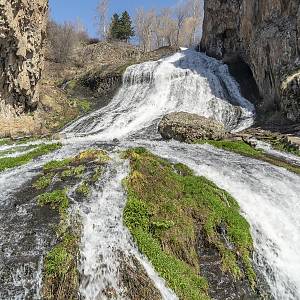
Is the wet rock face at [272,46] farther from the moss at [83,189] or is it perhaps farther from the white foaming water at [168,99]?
the moss at [83,189]

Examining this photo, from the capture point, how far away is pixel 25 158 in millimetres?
15180

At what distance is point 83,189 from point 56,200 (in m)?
0.87

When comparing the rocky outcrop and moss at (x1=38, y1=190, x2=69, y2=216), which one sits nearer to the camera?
moss at (x1=38, y1=190, x2=69, y2=216)

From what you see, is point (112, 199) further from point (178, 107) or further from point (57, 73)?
point (57, 73)

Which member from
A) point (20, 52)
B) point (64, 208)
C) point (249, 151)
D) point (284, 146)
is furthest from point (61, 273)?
point (20, 52)

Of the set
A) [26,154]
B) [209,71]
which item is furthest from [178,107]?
[26,154]

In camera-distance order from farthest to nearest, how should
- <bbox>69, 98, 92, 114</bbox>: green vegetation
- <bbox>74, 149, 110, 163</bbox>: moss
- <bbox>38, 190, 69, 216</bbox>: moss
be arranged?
1. <bbox>69, 98, 92, 114</bbox>: green vegetation
2. <bbox>74, 149, 110, 163</bbox>: moss
3. <bbox>38, 190, 69, 216</bbox>: moss

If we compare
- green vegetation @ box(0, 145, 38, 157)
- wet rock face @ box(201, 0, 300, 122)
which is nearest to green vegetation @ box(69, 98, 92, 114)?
wet rock face @ box(201, 0, 300, 122)

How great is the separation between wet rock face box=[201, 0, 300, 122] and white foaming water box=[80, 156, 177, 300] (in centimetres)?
1576

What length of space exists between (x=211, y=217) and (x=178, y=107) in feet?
66.8

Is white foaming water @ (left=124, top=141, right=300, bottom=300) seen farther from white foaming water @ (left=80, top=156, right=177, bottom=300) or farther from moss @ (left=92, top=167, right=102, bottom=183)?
moss @ (left=92, top=167, right=102, bottom=183)

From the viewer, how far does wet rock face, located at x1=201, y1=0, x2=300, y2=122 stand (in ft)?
79.6

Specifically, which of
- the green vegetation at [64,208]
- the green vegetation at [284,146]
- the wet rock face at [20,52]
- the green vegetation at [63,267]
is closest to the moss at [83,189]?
the green vegetation at [64,208]

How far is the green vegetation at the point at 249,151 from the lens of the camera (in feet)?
51.6
